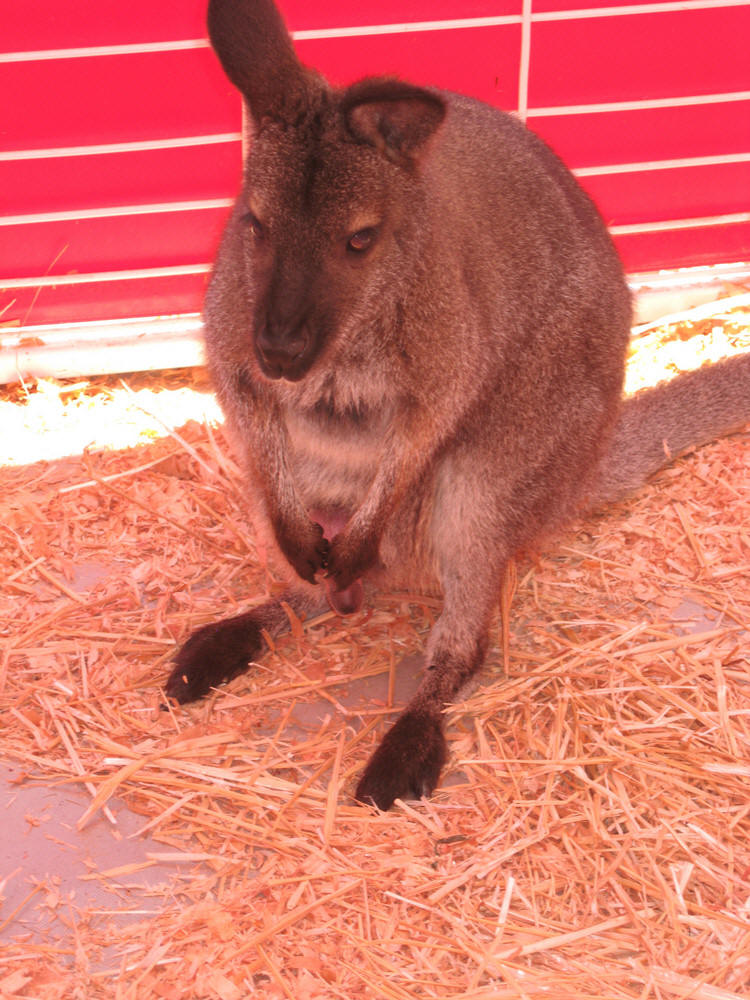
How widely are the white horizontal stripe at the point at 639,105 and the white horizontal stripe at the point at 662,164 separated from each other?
0.75 feet

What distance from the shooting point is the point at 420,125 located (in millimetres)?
2398

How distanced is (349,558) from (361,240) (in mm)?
884

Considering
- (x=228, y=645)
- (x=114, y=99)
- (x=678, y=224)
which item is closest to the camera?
(x=228, y=645)

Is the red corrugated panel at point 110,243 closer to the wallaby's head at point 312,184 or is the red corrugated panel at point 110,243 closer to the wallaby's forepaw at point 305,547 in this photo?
the wallaby's forepaw at point 305,547

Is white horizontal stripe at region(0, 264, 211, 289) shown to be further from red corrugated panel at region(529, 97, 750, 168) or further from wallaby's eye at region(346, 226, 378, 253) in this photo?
wallaby's eye at region(346, 226, 378, 253)

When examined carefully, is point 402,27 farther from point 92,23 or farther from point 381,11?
point 92,23

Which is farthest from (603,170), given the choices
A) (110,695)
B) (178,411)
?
(110,695)

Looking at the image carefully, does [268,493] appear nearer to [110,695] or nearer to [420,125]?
[110,695]

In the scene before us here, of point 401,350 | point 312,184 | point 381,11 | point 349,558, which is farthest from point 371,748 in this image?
point 381,11

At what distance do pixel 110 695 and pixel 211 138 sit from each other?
7.30 ft

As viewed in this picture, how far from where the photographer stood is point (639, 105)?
14.6 ft

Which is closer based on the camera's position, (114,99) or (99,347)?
(114,99)

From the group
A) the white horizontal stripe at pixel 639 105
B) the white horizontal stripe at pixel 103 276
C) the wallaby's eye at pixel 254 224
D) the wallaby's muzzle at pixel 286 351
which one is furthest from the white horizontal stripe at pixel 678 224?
the wallaby's muzzle at pixel 286 351

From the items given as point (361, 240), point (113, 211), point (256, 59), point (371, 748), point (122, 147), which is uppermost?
point (256, 59)
